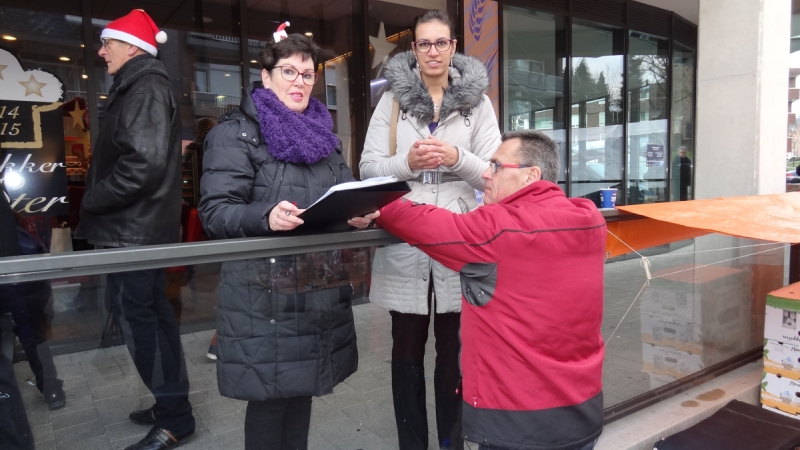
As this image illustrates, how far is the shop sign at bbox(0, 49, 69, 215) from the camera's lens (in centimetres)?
496

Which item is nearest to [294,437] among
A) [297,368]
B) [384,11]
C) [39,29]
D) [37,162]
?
[297,368]

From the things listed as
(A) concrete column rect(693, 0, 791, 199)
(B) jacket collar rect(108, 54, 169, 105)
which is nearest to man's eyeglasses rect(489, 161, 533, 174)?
(B) jacket collar rect(108, 54, 169, 105)

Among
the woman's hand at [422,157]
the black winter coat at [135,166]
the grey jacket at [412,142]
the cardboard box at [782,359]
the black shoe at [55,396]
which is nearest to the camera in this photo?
the black shoe at [55,396]

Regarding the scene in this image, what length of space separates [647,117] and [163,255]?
34.7 ft

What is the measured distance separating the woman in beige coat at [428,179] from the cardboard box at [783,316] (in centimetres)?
243

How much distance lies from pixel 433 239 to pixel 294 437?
100 cm

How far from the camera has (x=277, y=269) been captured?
2025mm

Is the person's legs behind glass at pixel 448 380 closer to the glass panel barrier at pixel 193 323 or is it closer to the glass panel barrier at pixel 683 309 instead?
the glass panel barrier at pixel 193 323

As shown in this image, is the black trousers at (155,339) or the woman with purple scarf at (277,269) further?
the woman with purple scarf at (277,269)

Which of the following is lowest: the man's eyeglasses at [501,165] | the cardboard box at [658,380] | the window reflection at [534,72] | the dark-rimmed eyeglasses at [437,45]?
the cardboard box at [658,380]

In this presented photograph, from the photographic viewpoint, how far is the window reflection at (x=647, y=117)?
1023 cm

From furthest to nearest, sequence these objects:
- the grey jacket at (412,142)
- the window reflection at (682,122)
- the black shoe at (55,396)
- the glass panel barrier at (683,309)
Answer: the window reflection at (682,122) → the glass panel barrier at (683,309) → the grey jacket at (412,142) → the black shoe at (55,396)

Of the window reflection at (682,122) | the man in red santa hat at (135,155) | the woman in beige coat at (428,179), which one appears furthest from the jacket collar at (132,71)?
the window reflection at (682,122)

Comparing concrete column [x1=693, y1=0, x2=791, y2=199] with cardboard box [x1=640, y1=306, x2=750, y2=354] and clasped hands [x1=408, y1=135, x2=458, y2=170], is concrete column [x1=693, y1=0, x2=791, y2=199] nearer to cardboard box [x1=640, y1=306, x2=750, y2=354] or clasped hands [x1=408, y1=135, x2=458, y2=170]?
cardboard box [x1=640, y1=306, x2=750, y2=354]
